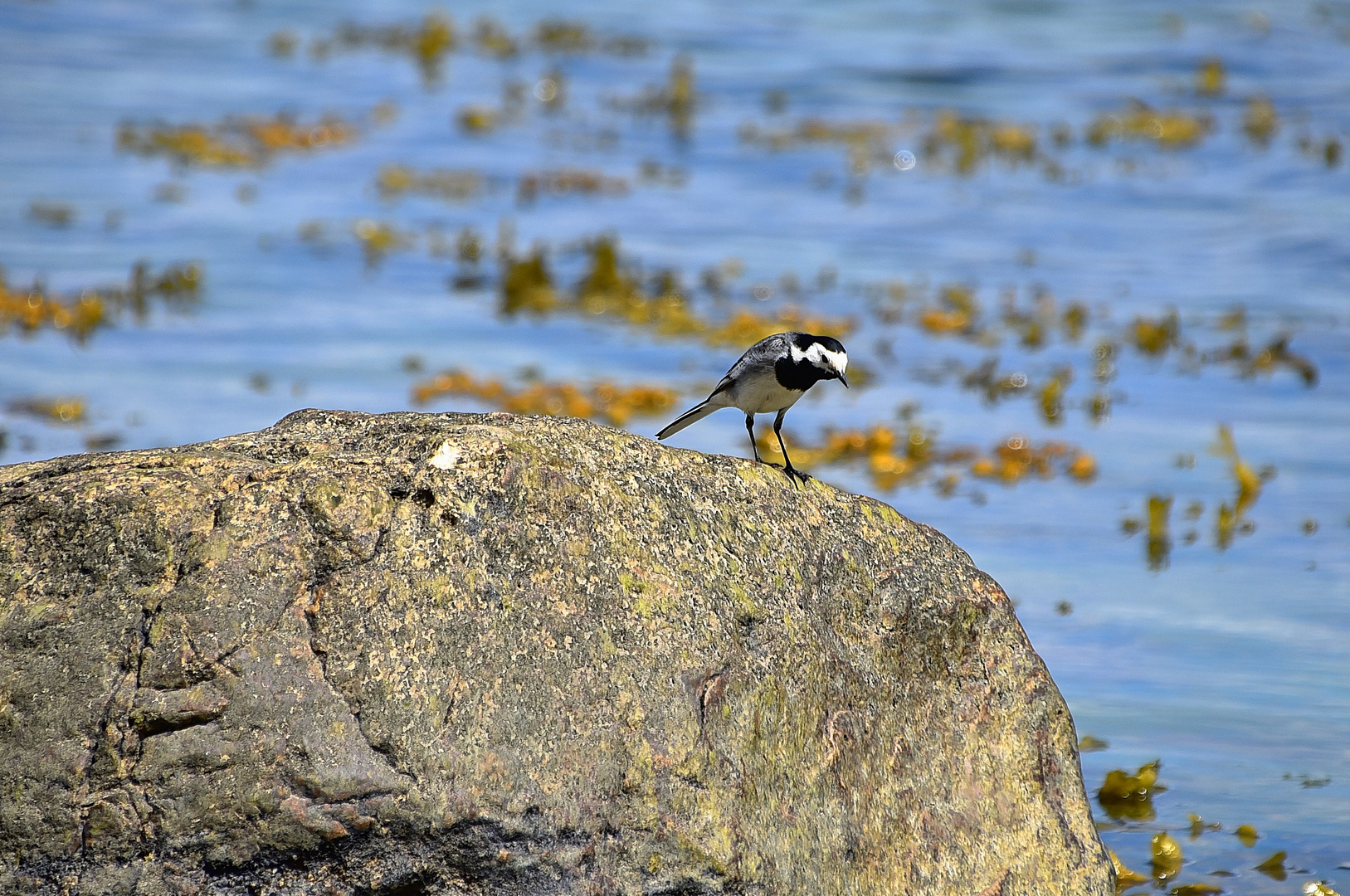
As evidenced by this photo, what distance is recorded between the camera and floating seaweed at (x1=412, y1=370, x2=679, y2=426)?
1077 centimetres

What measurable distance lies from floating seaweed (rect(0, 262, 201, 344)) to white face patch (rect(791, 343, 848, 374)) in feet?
27.6

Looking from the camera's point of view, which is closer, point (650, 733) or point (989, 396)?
point (650, 733)

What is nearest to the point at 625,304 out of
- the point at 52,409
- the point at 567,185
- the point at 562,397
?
the point at 562,397

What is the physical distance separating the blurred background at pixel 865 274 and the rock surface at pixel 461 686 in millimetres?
2008

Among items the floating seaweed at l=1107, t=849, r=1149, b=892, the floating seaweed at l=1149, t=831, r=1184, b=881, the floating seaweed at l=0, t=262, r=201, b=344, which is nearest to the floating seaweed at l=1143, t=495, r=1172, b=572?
the floating seaweed at l=1149, t=831, r=1184, b=881

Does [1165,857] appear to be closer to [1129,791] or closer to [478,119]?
[1129,791]

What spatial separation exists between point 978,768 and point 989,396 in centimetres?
750

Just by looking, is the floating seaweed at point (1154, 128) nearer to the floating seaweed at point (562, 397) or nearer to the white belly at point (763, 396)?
the floating seaweed at point (562, 397)

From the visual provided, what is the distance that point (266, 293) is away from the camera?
14.1m

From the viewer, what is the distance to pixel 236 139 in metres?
20.0

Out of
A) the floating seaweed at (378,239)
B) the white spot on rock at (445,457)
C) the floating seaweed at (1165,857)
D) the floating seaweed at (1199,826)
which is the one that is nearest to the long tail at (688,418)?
the white spot on rock at (445,457)

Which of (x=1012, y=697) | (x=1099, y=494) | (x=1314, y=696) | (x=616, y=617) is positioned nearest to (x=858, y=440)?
(x=1099, y=494)

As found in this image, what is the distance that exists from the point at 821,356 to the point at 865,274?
997cm

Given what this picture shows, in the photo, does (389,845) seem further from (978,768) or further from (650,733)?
(978,768)
